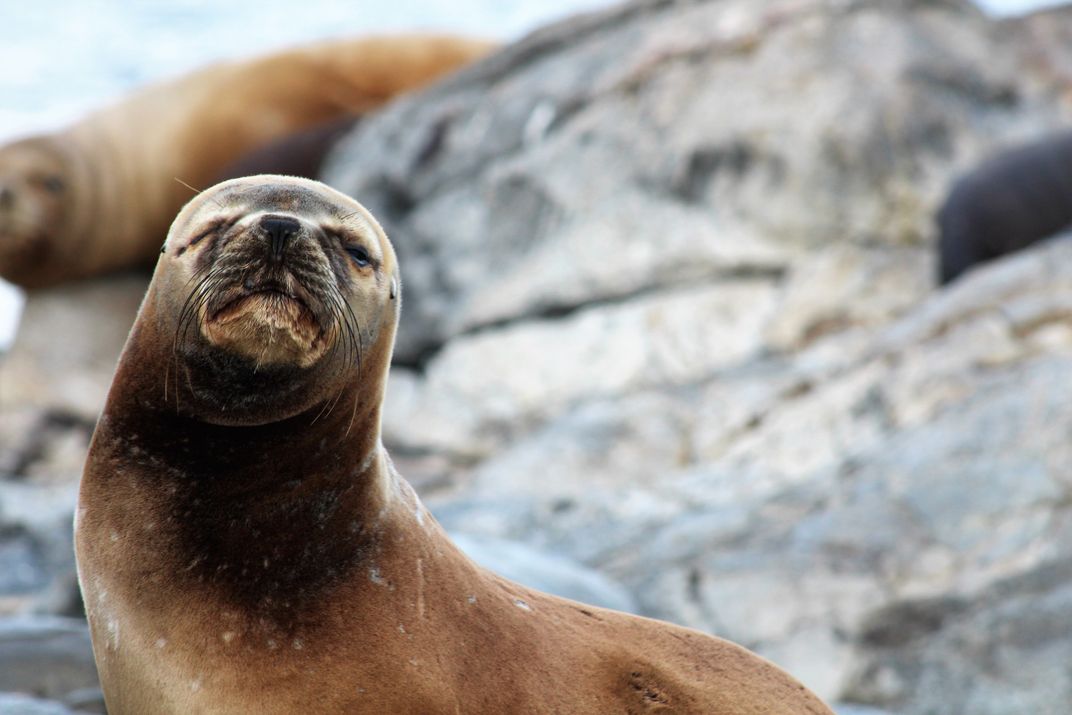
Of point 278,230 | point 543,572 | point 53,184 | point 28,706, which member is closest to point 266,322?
point 278,230

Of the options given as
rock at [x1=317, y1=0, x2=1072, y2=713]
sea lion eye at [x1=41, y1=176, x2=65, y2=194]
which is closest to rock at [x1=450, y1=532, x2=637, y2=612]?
rock at [x1=317, y1=0, x2=1072, y2=713]

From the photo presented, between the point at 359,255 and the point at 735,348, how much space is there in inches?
273

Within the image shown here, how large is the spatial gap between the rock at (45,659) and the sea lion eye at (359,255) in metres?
2.06

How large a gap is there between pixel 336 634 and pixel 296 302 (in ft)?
2.52

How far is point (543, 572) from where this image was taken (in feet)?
19.4

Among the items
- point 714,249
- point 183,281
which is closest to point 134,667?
point 183,281

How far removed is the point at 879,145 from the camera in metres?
10.6

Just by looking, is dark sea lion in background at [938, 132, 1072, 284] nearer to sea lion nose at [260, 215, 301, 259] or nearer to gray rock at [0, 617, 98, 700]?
gray rock at [0, 617, 98, 700]

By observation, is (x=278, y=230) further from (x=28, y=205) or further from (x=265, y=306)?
(x=28, y=205)

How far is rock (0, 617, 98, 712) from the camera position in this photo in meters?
4.62

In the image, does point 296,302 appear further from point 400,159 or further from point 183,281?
point 400,159

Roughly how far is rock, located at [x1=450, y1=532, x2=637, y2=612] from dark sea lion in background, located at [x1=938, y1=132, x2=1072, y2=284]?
16.9 feet

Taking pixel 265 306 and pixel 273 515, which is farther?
pixel 273 515

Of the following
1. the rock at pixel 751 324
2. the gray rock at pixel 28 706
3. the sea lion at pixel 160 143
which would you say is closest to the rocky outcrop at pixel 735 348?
the rock at pixel 751 324
